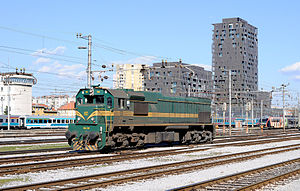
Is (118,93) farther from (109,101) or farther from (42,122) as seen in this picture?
(42,122)

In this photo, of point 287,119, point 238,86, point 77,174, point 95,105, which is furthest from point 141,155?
point 238,86

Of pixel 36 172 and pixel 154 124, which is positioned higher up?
pixel 154 124

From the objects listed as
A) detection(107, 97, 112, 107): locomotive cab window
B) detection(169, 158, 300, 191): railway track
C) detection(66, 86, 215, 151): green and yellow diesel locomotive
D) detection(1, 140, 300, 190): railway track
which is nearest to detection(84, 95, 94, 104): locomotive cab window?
detection(66, 86, 215, 151): green and yellow diesel locomotive

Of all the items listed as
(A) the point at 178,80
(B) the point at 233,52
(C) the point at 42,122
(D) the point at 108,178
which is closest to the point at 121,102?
(D) the point at 108,178

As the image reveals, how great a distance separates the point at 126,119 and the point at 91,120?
2368 millimetres

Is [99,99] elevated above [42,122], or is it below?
above

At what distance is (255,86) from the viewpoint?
182 metres

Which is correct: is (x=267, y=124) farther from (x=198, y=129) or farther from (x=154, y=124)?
(x=154, y=124)

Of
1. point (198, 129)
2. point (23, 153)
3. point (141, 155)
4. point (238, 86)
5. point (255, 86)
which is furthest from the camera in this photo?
Result: point (255, 86)

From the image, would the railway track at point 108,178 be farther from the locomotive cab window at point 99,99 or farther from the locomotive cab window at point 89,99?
the locomotive cab window at point 89,99

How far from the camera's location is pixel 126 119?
76.0ft

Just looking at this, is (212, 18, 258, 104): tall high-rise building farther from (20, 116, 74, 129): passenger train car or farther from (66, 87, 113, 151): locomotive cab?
(66, 87, 113, 151): locomotive cab

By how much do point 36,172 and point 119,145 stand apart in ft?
28.6

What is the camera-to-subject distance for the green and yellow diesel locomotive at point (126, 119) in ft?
71.4
